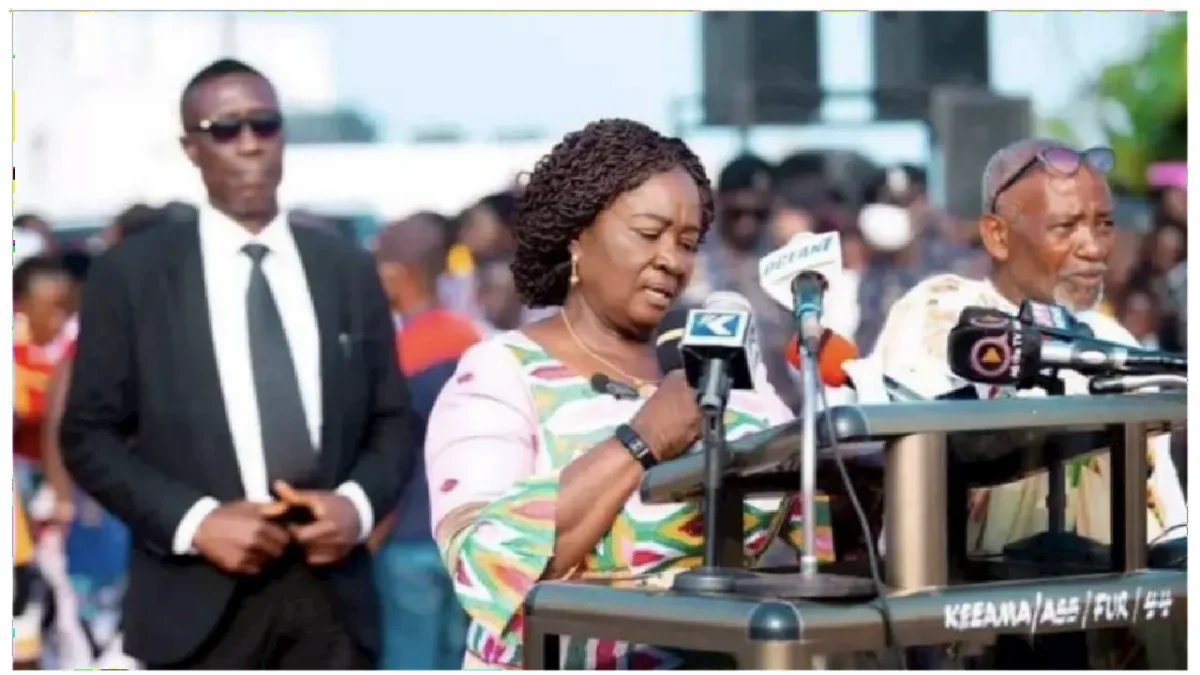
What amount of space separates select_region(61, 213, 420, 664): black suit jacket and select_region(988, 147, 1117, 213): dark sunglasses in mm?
2040

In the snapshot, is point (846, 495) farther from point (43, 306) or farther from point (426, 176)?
point (426, 176)

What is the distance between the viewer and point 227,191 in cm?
670

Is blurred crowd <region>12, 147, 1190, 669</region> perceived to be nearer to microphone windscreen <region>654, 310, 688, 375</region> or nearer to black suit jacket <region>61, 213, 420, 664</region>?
black suit jacket <region>61, 213, 420, 664</region>

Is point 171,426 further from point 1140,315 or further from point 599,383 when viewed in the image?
point 1140,315

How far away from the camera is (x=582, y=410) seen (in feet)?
14.3

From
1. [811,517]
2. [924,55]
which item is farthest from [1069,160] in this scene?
[924,55]

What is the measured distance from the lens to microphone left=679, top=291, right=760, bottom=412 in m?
3.68

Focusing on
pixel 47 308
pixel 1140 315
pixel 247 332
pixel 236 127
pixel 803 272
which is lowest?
pixel 1140 315

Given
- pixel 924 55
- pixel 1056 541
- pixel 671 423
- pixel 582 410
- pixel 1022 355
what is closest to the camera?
pixel 1022 355

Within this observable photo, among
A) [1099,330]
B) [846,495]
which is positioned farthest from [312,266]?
[846,495]

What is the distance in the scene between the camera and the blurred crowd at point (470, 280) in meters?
8.70

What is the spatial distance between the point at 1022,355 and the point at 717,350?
0.47m

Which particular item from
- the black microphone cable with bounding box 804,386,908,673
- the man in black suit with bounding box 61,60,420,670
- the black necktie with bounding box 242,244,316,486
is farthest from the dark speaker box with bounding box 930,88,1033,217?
the black microphone cable with bounding box 804,386,908,673

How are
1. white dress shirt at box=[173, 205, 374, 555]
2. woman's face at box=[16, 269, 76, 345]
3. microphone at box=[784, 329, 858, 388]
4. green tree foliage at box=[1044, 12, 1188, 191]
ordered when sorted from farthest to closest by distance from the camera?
green tree foliage at box=[1044, 12, 1188, 191]
woman's face at box=[16, 269, 76, 345]
white dress shirt at box=[173, 205, 374, 555]
microphone at box=[784, 329, 858, 388]
